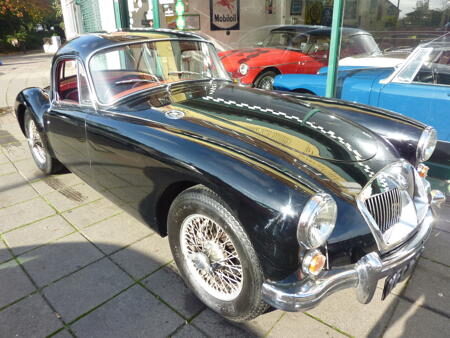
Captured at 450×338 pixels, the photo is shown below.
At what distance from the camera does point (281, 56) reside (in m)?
7.13

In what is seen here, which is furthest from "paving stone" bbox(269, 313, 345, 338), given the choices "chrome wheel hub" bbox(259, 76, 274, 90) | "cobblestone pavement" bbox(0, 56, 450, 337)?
"chrome wheel hub" bbox(259, 76, 274, 90)

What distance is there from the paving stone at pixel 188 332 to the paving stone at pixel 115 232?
1.01 meters

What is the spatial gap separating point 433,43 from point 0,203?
490 cm

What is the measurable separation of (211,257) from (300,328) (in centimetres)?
66

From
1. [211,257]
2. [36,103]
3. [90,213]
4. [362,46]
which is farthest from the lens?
[362,46]

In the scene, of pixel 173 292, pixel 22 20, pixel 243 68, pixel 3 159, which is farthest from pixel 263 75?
pixel 22 20

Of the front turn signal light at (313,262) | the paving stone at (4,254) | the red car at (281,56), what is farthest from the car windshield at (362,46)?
the paving stone at (4,254)

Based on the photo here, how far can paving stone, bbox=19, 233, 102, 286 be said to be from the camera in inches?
101

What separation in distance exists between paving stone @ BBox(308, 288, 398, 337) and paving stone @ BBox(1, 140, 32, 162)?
4404 mm

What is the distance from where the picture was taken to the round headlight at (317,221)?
5.40 ft

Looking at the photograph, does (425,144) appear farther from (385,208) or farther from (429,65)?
(429,65)

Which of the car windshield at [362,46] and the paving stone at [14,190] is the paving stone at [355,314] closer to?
the paving stone at [14,190]

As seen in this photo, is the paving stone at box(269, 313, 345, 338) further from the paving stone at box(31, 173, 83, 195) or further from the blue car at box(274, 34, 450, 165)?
the paving stone at box(31, 173, 83, 195)

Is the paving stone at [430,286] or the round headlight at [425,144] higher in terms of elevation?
the round headlight at [425,144]
